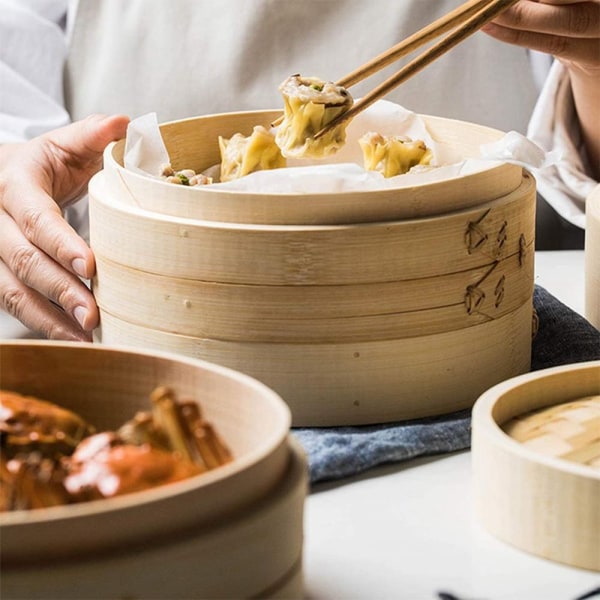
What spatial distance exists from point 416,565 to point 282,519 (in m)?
0.21

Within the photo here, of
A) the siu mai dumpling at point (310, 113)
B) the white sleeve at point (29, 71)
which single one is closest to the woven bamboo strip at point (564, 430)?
the siu mai dumpling at point (310, 113)

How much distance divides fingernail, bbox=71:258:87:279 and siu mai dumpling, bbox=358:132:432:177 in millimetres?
375

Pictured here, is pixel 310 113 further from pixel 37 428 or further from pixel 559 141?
pixel 559 141

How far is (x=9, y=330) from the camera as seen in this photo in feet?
5.40

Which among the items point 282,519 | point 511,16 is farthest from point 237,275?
point 511,16

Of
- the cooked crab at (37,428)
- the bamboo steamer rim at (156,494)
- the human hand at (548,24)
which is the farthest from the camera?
the human hand at (548,24)

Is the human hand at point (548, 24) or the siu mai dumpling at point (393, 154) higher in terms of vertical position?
the human hand at point (548, 24)

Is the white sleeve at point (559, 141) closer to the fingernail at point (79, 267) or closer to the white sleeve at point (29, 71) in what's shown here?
the white sleeve at point (29, 71)

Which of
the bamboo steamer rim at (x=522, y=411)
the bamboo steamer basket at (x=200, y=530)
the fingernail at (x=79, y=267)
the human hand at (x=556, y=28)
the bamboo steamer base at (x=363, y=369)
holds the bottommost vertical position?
the bamboo steamer base at (x=363, y=369)

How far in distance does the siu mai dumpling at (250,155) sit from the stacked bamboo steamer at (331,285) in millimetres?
211

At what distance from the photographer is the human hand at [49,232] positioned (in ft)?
4.78

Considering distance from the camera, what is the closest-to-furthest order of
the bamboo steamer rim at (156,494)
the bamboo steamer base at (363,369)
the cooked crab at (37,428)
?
the bamboo steamer rim at (156,494), the cooked crab at (37,428), the bamboo steamer base at (363,369)

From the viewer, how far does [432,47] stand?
1.38 meters

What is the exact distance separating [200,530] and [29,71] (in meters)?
1.69
